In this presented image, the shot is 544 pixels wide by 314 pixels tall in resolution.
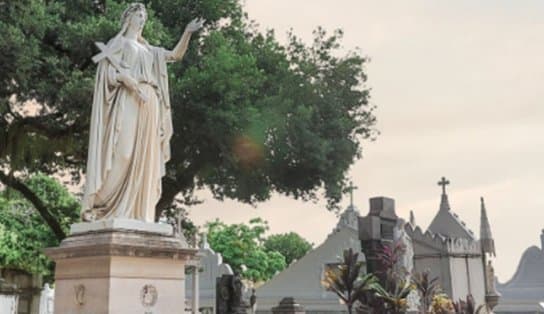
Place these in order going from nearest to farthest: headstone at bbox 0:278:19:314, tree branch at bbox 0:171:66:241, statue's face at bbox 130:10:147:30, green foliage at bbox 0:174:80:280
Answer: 1. statue's face at bbox 130:10:147:30
2. tree branch at bbox 0:171:66:241
3. headstone at bbox 0:278:19:314
4. green foliage at bbox 0:174:80:280

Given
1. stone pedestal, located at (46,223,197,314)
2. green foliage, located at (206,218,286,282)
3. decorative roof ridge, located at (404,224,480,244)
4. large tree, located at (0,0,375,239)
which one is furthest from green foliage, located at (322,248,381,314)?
green foliage, located at (206,218,286,282)

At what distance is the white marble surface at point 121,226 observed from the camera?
5.85m

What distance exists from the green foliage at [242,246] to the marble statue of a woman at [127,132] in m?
38.1

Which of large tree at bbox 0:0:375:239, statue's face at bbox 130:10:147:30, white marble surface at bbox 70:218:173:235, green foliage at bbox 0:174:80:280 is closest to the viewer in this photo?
white marble surface at bbox 70:218:173:235

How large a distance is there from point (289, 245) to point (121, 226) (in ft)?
187

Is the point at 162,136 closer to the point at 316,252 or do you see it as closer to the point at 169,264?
the point at 169,264

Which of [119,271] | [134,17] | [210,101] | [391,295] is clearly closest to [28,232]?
[210,101]

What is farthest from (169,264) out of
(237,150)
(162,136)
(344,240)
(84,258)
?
(344,240)

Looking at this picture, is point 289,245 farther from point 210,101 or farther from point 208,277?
point 210,101

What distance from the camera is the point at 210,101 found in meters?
14.6

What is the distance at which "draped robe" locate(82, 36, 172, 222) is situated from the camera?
6102 millimetres

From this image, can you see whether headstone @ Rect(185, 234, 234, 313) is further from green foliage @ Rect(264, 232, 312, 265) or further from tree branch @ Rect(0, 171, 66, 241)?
green foliage @ Rect(264, 232, 312, 265)

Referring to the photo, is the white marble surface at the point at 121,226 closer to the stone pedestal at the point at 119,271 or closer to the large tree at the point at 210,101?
the stone pedestal at the point at 119,271

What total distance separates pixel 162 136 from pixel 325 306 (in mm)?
21333
